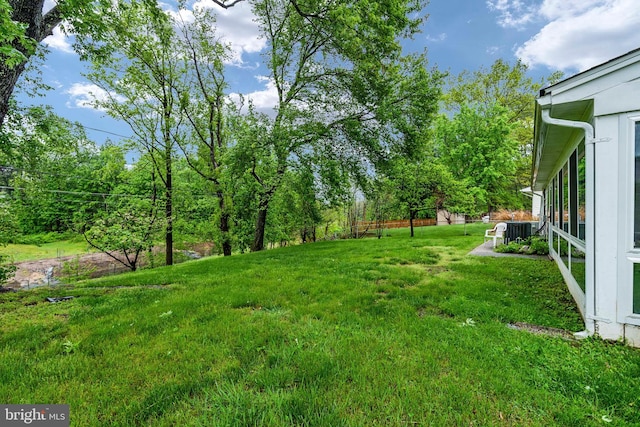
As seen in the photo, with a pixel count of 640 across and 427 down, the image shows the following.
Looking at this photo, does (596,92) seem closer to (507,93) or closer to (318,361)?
(318,361)

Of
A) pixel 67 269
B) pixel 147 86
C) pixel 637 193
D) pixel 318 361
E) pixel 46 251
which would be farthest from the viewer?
pixel 46 251

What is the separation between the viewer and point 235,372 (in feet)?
7.42

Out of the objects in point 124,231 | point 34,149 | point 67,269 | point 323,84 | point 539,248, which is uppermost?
point 323,84

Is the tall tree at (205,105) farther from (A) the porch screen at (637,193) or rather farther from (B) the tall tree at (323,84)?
(A) the porch screen at (637,193)

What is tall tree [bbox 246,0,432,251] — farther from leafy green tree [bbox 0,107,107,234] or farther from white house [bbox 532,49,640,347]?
white house [bbox 532,49,640,347]

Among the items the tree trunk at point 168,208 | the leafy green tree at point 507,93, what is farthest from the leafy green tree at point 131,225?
the leafy green tree at point 507,93

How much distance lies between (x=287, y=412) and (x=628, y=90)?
4184 millimetres

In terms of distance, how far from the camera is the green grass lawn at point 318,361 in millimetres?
1792

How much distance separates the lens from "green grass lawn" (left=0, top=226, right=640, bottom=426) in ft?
5.88

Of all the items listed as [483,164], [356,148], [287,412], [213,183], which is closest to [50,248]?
[213,183]

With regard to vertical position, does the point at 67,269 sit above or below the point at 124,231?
below

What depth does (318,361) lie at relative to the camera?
236cm

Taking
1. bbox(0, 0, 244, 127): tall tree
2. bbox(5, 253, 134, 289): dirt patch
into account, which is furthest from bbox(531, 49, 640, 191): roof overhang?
bbox(5, 253, 134, 289): dirt patch

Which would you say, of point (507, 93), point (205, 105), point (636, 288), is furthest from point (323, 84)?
point (507, 93)
